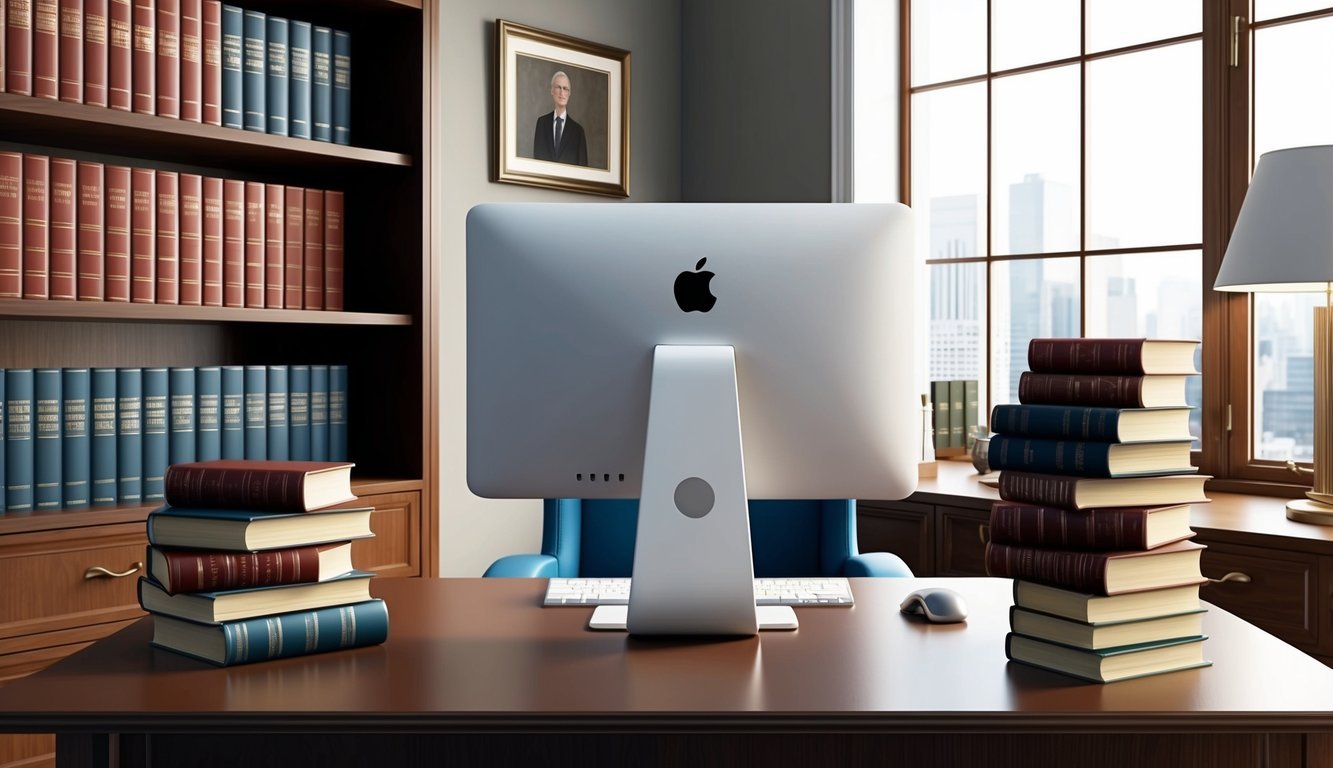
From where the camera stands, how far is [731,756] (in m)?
1.11

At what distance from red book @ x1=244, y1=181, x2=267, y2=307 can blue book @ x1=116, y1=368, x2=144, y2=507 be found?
12.0 inches

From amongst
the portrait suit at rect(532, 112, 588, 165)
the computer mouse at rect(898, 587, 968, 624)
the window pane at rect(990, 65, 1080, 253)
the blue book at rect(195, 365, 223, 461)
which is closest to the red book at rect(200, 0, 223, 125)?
the blue book at rect(195, 365, 223, 461)

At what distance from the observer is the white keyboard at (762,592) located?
1.48 m

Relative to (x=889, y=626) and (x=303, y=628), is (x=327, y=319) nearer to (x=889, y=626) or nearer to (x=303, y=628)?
(x=303, y=628)

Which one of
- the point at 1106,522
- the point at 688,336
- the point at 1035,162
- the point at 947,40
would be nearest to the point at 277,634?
the point at 688,336

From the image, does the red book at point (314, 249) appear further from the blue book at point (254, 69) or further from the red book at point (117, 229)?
the red book at point (117, 229)

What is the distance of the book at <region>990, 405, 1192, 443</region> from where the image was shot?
1.15m

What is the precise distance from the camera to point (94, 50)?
2.11 meters

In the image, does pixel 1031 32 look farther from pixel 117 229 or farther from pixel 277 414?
pixel 117 229

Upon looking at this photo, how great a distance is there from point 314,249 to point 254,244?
165 millimetres

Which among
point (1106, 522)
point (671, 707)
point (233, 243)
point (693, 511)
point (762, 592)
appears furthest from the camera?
point (233, 243)

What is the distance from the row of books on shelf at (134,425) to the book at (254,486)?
3.17ft

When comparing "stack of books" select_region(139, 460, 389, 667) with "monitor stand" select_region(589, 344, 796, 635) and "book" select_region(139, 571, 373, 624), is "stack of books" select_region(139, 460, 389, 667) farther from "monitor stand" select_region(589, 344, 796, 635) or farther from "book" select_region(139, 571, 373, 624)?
"monitor stand" select_region(589, 344, 796, 635)

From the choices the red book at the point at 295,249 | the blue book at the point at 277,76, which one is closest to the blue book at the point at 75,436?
the red book at the point at 295,249
